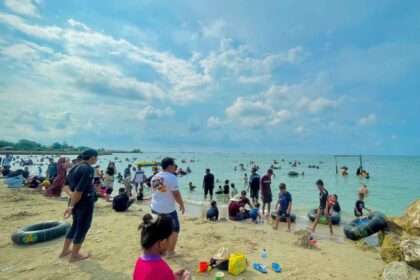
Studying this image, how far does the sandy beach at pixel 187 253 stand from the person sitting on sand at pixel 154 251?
9.65 ft

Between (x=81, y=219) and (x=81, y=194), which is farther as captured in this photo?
(x=81, y=219)

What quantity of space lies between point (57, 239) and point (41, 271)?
6.16ft

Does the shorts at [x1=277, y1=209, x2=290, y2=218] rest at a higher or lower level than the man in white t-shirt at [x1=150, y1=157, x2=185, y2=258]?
lower

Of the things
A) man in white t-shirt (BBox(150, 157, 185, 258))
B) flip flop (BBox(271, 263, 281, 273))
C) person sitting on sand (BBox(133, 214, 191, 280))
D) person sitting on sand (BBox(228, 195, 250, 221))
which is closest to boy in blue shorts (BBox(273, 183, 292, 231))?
person sitting on sand (BBox(228, 195, 250, 221))

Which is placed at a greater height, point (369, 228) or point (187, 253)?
point (369, 228)

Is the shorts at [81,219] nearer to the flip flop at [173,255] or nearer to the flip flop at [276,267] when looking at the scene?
the flip flop at [173,255]

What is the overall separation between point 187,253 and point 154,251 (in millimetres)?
3951

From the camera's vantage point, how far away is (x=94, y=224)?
300 inches

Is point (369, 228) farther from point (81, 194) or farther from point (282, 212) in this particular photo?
point (81, 194)

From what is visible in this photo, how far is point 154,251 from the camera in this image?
1.86 meters

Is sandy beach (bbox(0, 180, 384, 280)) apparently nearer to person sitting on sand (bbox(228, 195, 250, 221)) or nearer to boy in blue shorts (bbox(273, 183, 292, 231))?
boy in blue shorts (bbox(273, 183, 292, 231))


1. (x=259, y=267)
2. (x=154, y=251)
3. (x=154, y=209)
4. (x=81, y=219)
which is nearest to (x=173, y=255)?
(x=154, y=209)

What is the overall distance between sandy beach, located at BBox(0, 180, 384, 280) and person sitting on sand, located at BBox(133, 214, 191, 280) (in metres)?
2.94

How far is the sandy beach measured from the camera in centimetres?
447
